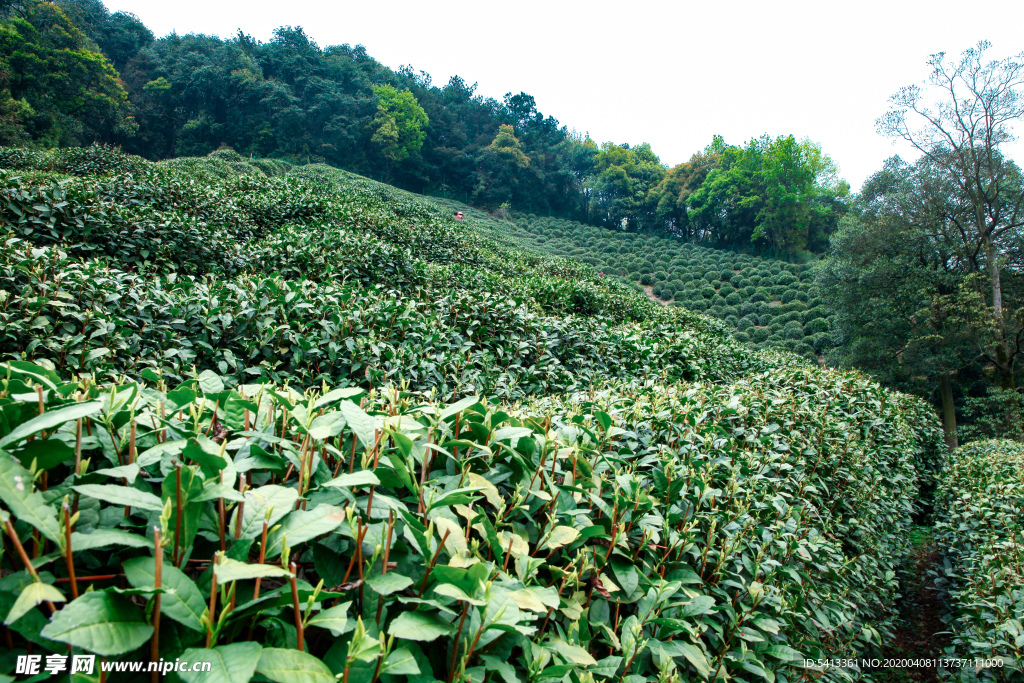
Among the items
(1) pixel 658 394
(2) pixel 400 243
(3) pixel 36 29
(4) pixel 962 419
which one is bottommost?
(4) pixel 962 419

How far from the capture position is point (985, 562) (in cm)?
301

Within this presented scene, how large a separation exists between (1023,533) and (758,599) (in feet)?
11.6

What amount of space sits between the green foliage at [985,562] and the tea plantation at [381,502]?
0.11ft

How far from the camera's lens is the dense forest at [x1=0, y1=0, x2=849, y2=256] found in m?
34.1

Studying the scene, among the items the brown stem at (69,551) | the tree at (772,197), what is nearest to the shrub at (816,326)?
the tree at (772,197)

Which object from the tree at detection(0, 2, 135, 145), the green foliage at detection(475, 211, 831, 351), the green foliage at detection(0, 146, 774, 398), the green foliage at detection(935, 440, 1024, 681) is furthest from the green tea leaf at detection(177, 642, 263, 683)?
the tree at detection(0, 2, 135, 145)

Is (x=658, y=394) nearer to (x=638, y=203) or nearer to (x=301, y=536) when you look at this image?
(x=301, y=536)

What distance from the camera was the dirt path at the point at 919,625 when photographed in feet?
9.41

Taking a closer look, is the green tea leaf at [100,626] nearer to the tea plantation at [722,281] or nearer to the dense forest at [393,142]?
the tea plantation at [722,281]

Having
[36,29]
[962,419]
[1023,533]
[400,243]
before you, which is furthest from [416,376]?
[36,29]

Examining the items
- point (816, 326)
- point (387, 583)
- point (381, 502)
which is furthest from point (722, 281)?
point (387, 583)

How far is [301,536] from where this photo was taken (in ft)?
2.36

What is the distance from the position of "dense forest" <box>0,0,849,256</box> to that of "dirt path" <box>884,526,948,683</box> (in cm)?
3260

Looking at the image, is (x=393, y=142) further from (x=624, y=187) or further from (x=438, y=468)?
(x=438, y=468)
